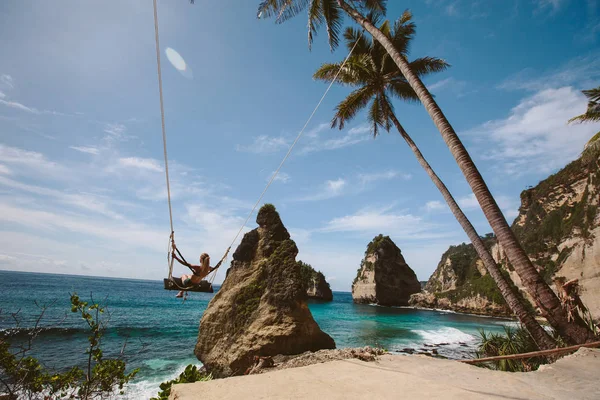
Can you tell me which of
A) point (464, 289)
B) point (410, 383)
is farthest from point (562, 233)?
point (410, 383)

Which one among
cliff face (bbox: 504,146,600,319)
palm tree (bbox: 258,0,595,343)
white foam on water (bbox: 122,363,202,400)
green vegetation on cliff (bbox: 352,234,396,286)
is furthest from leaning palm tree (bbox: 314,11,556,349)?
green vegetation on cliff (bbox: 352,234,396,286)

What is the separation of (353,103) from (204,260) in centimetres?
955

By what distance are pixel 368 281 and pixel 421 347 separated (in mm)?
49234

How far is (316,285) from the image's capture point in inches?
3140

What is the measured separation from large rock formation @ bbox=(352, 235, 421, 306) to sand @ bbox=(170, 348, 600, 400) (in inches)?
2363

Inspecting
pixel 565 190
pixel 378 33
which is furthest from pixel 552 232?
pixel 378 33

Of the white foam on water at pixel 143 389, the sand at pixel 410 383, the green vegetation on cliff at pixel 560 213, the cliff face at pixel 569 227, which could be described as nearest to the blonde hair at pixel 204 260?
the sand at pixel 410 383

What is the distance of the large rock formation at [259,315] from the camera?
10.9 m

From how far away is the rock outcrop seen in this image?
261 feet

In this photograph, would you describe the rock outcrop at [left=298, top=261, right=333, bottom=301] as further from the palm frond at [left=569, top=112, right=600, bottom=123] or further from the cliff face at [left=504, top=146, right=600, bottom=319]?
the palm frond at [left=569, top=112, right=600, bottom=123]

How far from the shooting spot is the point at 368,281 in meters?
65.4

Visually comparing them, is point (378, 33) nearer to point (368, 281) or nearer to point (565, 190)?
point (565, 190)

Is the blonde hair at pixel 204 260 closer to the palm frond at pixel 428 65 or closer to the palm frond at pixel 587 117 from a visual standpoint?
the palm frond at pixel 428 65

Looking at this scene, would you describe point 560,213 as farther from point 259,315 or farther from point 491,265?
point 259,315
